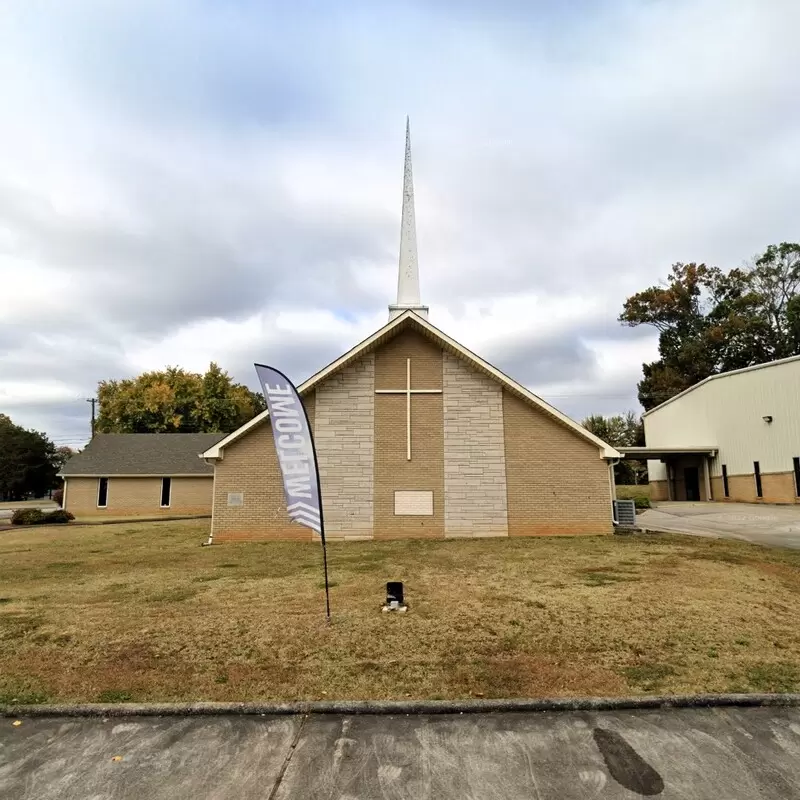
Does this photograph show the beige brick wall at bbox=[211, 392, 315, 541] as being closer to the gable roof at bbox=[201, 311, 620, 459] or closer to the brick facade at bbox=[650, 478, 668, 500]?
the gable roof at bbox=[201, 311, 620, 459]

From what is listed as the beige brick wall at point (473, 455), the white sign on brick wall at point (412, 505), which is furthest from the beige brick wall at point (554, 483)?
the white sign on brick wall at point (412, 505)

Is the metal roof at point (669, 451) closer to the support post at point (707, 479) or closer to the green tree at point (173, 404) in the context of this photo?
the support post at point (707, 479)

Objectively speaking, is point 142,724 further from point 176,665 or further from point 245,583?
point 245,583

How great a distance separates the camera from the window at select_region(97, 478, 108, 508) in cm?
3447

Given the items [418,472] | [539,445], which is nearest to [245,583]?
[418,472]

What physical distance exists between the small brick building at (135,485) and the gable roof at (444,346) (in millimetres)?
18185

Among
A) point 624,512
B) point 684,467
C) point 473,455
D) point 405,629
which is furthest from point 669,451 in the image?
point 405,629

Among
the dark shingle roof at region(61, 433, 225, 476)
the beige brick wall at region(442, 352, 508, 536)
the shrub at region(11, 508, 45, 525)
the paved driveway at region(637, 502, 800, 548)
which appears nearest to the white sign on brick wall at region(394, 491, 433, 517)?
the beige brick wall at region(442, 352, 508, 536)

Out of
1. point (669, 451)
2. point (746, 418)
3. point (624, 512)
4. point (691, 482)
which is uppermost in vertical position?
point (746, 418)

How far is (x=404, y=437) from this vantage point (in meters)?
18.8

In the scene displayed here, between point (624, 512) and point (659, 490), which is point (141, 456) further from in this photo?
point (659, 490)

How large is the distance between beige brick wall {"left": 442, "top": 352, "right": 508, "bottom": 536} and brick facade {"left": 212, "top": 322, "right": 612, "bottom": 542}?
3cm

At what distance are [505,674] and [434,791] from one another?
2059 millimetres

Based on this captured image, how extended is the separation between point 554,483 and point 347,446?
7.30 meters
